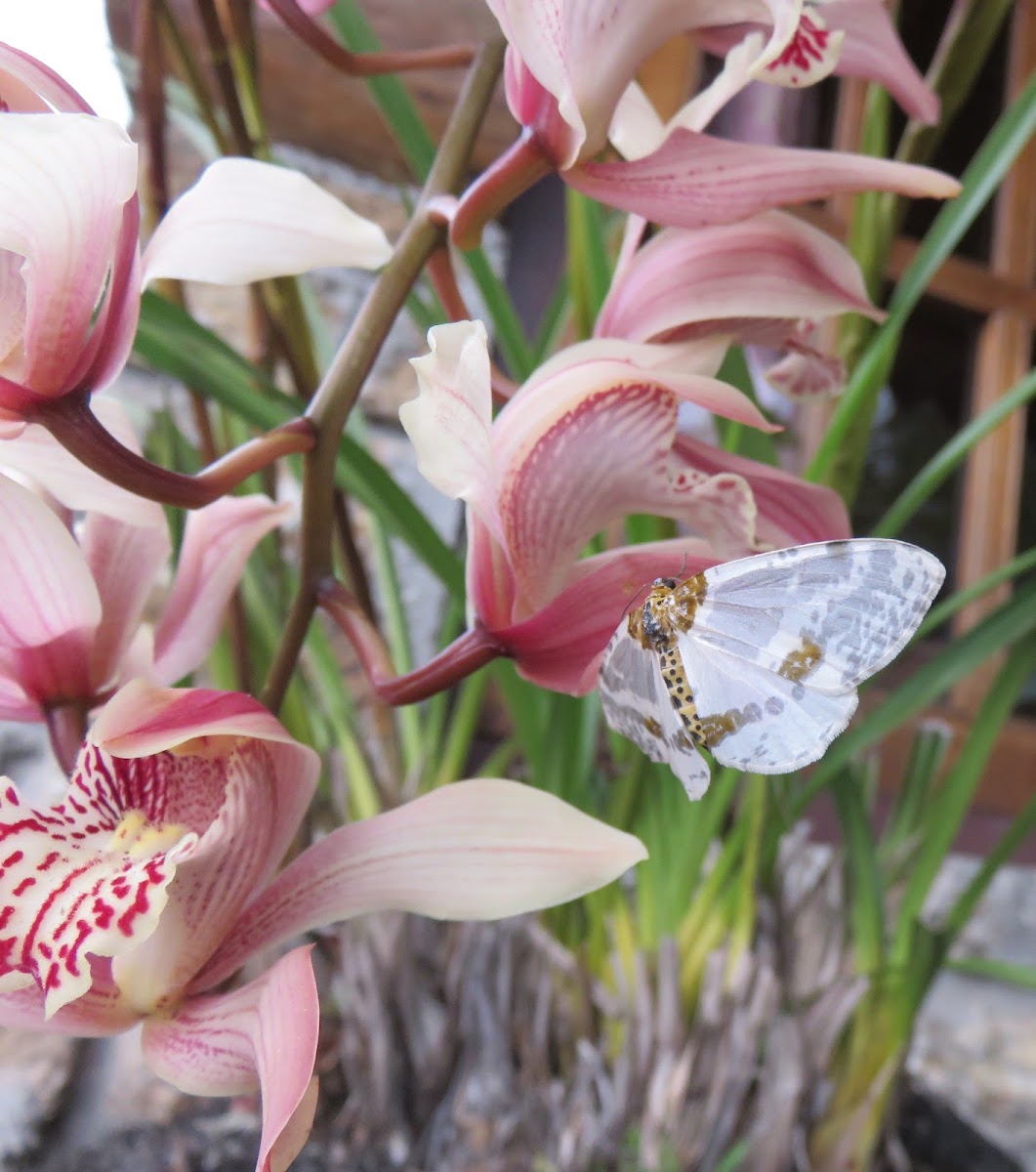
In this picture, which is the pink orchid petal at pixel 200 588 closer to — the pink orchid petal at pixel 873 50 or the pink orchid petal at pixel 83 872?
the pink orchid petal at pixel 83 872

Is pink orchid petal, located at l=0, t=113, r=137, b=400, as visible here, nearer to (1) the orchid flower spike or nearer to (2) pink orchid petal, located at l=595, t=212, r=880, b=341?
(1) the orchid flower spike

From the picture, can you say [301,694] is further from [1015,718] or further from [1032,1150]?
[1015,718]

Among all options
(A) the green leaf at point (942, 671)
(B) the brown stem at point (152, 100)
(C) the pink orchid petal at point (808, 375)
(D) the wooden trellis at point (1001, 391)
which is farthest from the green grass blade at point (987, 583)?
(D) the wooden trellis at point (1001, 391)

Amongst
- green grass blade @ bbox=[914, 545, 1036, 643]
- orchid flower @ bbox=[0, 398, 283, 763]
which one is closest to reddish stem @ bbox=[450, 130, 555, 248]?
orchid flower @ bbox=[0, 398, 283, 763]

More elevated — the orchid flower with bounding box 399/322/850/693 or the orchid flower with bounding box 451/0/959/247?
the orchid flower with bounding box 451/0/959/247

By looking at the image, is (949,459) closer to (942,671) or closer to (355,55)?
(942,671)

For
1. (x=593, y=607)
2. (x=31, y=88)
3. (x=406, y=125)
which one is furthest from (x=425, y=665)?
(x=406, y=125)
